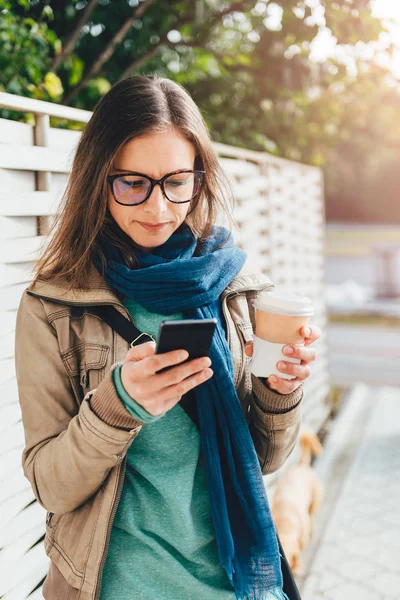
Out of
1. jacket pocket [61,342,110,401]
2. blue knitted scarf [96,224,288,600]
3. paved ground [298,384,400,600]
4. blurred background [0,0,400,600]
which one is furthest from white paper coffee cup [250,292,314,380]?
paved ground [298,384,400,600]

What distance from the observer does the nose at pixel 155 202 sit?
1334mm

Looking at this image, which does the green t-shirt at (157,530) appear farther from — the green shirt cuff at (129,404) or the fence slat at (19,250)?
the fence slat at (19,250)

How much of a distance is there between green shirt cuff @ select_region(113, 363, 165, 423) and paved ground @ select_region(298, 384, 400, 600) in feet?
9.05

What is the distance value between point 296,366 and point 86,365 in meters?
0.44

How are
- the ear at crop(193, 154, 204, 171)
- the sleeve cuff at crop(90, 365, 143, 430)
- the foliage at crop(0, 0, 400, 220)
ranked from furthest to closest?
the foliage at crop(0, 0, 400, 220) < the ear at crop(193, 154, 204, 171) < the sleeve cuff at crop(90, 365, 143, 430)

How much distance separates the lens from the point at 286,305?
1.30m

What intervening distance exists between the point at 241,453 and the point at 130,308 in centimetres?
41

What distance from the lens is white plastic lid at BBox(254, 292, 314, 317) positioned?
130 cm

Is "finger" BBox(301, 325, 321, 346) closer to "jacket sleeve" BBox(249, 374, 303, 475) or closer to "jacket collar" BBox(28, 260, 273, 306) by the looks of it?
"jacket sleeve" BBox(249, 374, 303, 475)

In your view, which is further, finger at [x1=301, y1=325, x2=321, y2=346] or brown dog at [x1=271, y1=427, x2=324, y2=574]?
brown dog at [x1=271, y1=427, x2=324, y2=574]

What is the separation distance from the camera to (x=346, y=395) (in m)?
7.32

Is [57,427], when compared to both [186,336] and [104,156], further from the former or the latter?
[104,156]

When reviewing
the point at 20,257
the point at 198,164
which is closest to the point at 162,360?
the point at 198,164

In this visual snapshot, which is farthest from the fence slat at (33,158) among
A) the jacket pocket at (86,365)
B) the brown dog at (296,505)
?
the brown dog at (296,505)
